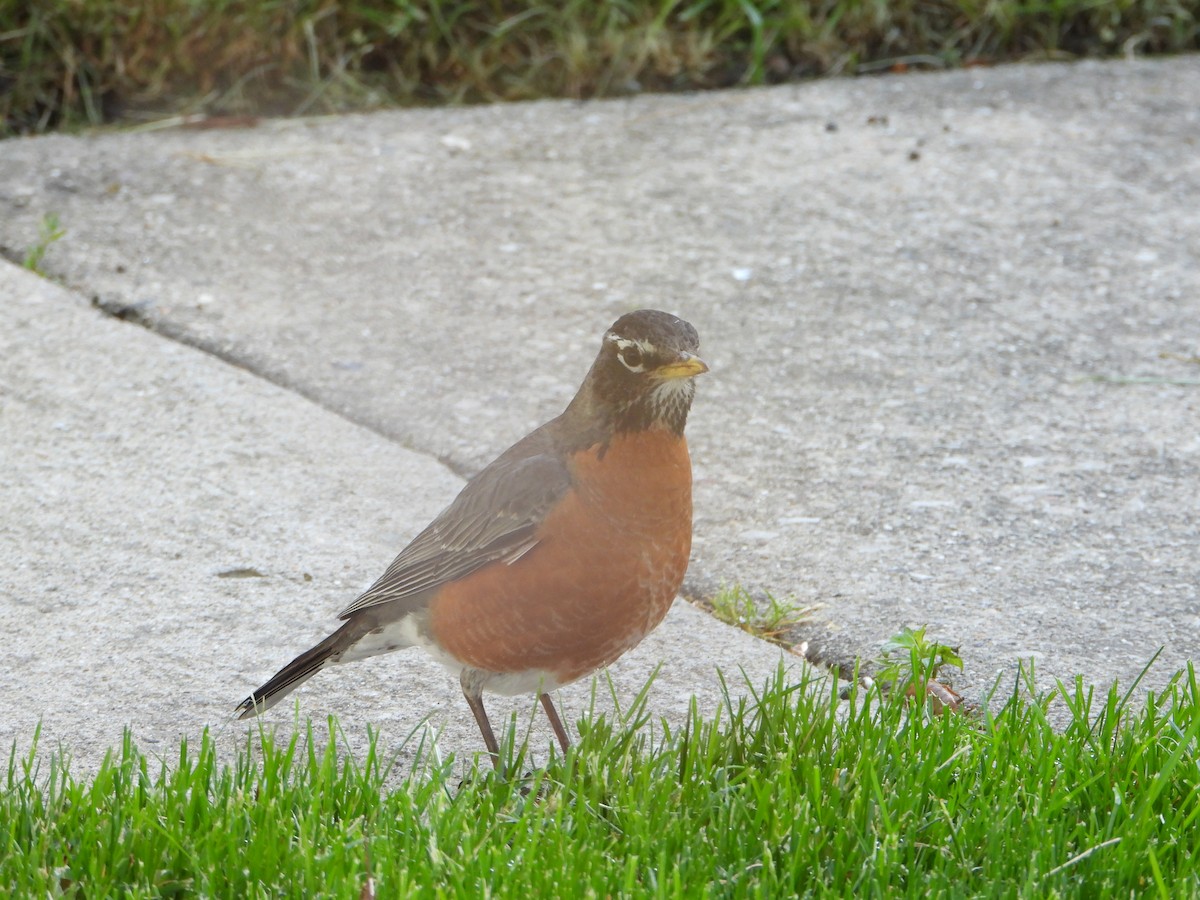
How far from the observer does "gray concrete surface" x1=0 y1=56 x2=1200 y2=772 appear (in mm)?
3744

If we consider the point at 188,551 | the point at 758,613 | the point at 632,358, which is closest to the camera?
the point at 632,358

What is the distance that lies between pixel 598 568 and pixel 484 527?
279 mm

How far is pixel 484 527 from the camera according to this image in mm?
3086

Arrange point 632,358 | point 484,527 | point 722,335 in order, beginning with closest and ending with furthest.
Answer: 1. point 632,358
2. point 484,527
3. point 722,335

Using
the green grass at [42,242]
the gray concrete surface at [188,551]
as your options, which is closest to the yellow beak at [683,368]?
the gray concrete surface at [188,551]

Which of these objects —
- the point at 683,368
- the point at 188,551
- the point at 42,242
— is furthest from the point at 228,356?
the point at 683,368

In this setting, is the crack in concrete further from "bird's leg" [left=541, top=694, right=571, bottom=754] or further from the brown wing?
"bird's leg" [left=541, top=694, right=571, bottom=754]

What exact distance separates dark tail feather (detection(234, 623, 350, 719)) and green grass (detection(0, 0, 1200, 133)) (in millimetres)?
3814

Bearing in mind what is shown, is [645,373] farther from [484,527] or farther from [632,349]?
[484,527]

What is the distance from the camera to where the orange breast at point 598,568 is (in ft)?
9.62

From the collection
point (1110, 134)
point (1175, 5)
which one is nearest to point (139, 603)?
point (1110, 134)

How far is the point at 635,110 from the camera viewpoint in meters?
6.50

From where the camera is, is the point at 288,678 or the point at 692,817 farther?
the point at 288,678

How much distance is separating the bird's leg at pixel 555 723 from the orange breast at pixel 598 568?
153mm
